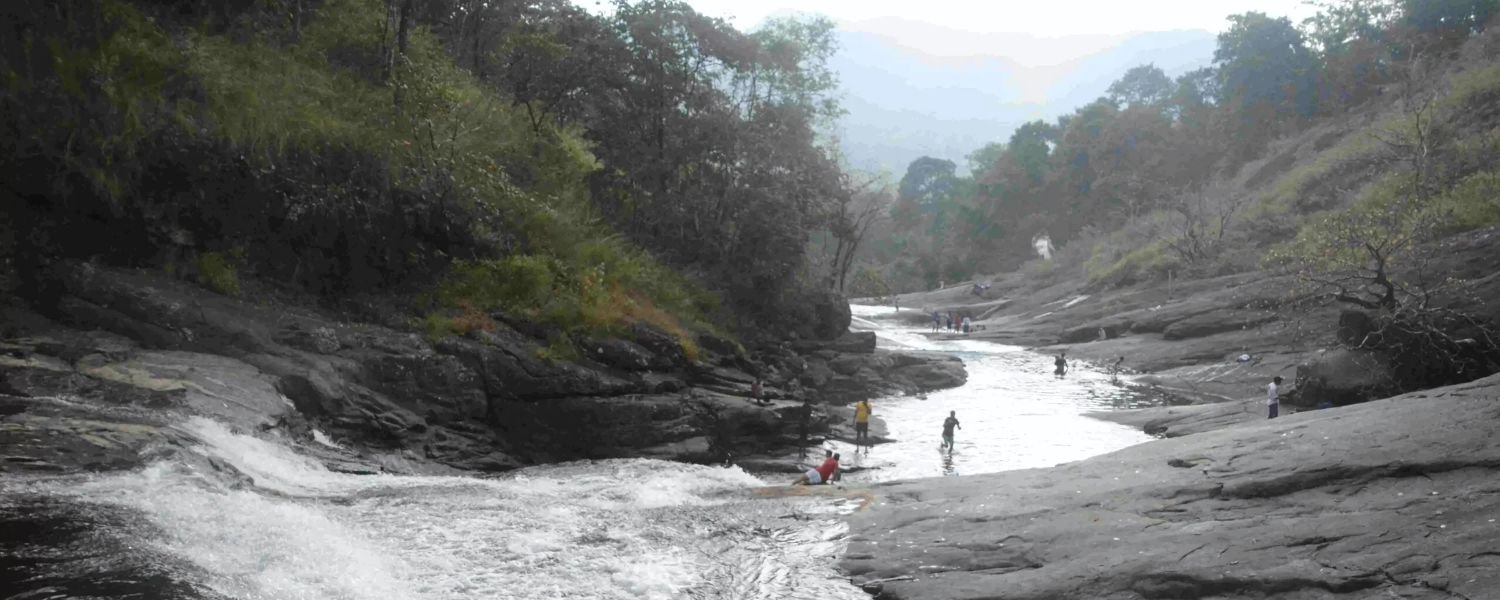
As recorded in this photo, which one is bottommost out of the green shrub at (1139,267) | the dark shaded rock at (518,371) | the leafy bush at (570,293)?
the dark shaded rock at (518,371)

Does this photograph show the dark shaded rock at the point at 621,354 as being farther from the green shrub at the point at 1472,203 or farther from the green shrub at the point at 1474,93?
the green shrub at the point at 1474,93

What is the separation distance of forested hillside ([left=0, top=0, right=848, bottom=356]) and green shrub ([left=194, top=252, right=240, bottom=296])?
0.04 metres

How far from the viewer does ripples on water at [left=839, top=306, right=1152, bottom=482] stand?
72.2 ft

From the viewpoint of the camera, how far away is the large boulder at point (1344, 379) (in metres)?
23.9

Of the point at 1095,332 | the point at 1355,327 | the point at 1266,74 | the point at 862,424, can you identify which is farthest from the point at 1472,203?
the point at 1266,74

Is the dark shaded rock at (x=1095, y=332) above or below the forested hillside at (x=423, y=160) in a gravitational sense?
below

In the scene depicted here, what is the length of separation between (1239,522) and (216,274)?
16.7 meters

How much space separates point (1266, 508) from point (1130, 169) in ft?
244

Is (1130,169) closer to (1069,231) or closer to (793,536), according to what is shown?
(1069,231)

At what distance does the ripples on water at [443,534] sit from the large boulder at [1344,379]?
17.9 meters

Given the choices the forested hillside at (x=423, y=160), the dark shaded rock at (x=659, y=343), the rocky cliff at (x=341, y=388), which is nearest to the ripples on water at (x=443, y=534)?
the rocky cliff at (x=341, y=388)

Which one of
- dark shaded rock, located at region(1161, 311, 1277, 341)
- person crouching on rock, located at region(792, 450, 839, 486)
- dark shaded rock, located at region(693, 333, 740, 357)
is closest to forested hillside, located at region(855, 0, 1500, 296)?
dark shaded rock, located at region(1161, 311, 1277, 341)

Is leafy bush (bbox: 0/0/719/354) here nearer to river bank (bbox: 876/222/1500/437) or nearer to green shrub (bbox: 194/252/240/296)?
green shrub (bbox: 194/252/240/296)

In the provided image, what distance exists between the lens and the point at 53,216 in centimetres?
1423
